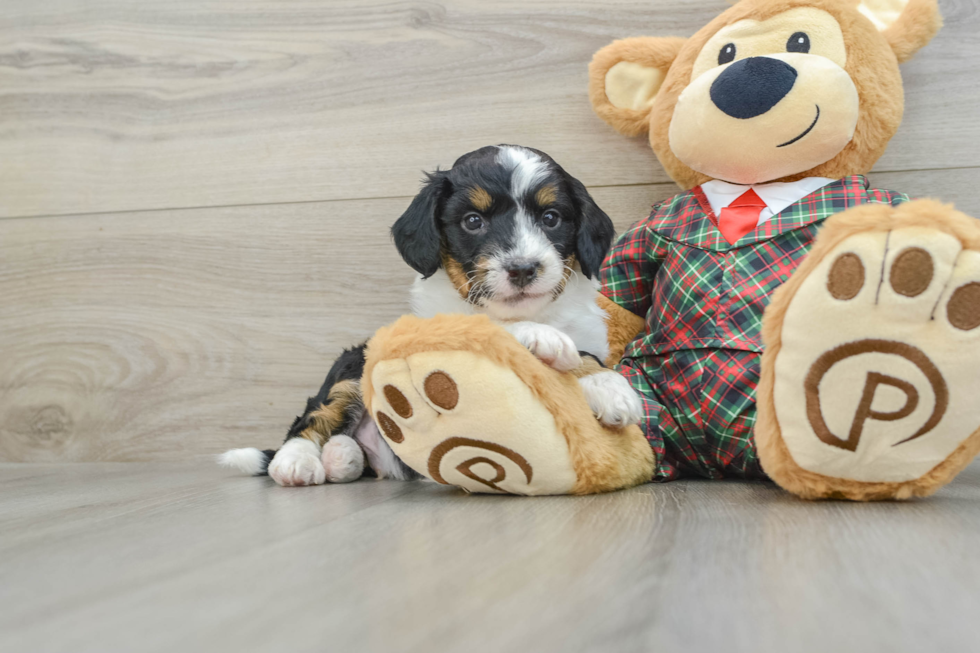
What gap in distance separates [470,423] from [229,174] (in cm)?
140

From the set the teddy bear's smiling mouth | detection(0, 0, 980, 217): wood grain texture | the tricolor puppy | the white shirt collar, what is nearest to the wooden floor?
detection(0, 0, 980, 217): wood grain texture

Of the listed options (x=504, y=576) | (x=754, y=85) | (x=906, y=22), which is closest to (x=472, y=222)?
(x=754, y=85)

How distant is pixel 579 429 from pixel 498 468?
145 mm

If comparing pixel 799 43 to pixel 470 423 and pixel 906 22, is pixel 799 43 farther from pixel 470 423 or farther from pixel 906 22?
pixel 470 423

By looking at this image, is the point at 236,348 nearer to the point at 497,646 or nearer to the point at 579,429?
the point at 579,429

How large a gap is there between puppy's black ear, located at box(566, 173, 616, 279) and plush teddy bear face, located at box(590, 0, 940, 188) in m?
0.23

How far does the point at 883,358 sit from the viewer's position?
952 millimetres

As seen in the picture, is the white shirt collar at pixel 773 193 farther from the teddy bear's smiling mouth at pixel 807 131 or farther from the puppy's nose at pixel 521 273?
the puppy's nose at pixel 521 273

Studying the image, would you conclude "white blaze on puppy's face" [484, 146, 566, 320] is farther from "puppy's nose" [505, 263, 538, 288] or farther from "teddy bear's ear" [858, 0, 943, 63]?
"teddy bear's ear" [858, 0, 943, 63]

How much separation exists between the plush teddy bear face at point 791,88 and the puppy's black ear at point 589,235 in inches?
9.1

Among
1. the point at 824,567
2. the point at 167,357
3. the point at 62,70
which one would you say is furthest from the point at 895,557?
the point at 62,70

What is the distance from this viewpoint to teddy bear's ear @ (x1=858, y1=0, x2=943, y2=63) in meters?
1.50

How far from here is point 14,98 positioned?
2244 mm

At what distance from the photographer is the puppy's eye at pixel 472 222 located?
1.45m
